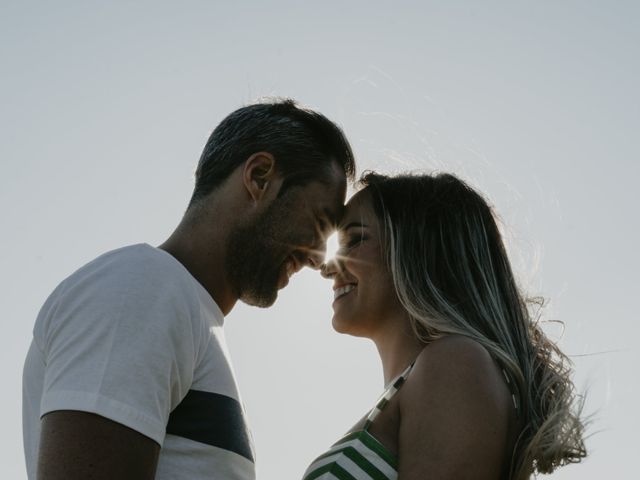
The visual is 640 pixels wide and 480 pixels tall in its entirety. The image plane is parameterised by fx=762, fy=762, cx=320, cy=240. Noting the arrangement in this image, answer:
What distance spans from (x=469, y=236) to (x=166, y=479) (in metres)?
1.94

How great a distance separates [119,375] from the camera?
2316mm

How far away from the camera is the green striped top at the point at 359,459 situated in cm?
296

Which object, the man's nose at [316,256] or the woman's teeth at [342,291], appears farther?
the woman's teeth at [342,291]

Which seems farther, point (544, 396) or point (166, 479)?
point (544, 396)

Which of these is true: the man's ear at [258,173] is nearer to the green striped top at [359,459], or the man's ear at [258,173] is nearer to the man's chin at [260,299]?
the man's chin at [260,299]

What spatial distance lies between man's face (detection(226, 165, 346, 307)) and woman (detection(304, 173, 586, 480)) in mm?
251

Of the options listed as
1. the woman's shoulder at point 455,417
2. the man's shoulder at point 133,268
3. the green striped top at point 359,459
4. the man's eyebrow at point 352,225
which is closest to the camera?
the man's shoulder at point 133,268

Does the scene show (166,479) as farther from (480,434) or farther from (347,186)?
(347,186)

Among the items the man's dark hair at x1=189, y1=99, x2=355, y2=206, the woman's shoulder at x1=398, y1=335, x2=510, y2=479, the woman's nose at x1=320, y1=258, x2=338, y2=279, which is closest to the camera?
the woman's shoulder at x1=398, y1=335, x2=510, y2=479

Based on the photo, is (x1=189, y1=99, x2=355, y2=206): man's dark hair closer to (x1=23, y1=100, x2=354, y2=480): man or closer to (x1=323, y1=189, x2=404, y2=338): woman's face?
(x1=23, y1=100, x2=354, y2=480): man

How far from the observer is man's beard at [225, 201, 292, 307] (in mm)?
3318

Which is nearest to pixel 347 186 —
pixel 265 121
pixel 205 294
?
→ pixel 265 121

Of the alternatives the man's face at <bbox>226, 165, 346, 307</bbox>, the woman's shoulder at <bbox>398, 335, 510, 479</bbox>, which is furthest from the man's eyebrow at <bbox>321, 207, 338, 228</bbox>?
the woman's shoulder at <bbox>398, 335, 510, 479</bbox>

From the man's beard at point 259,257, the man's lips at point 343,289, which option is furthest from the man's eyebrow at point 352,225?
the man's beard at point 259,257
